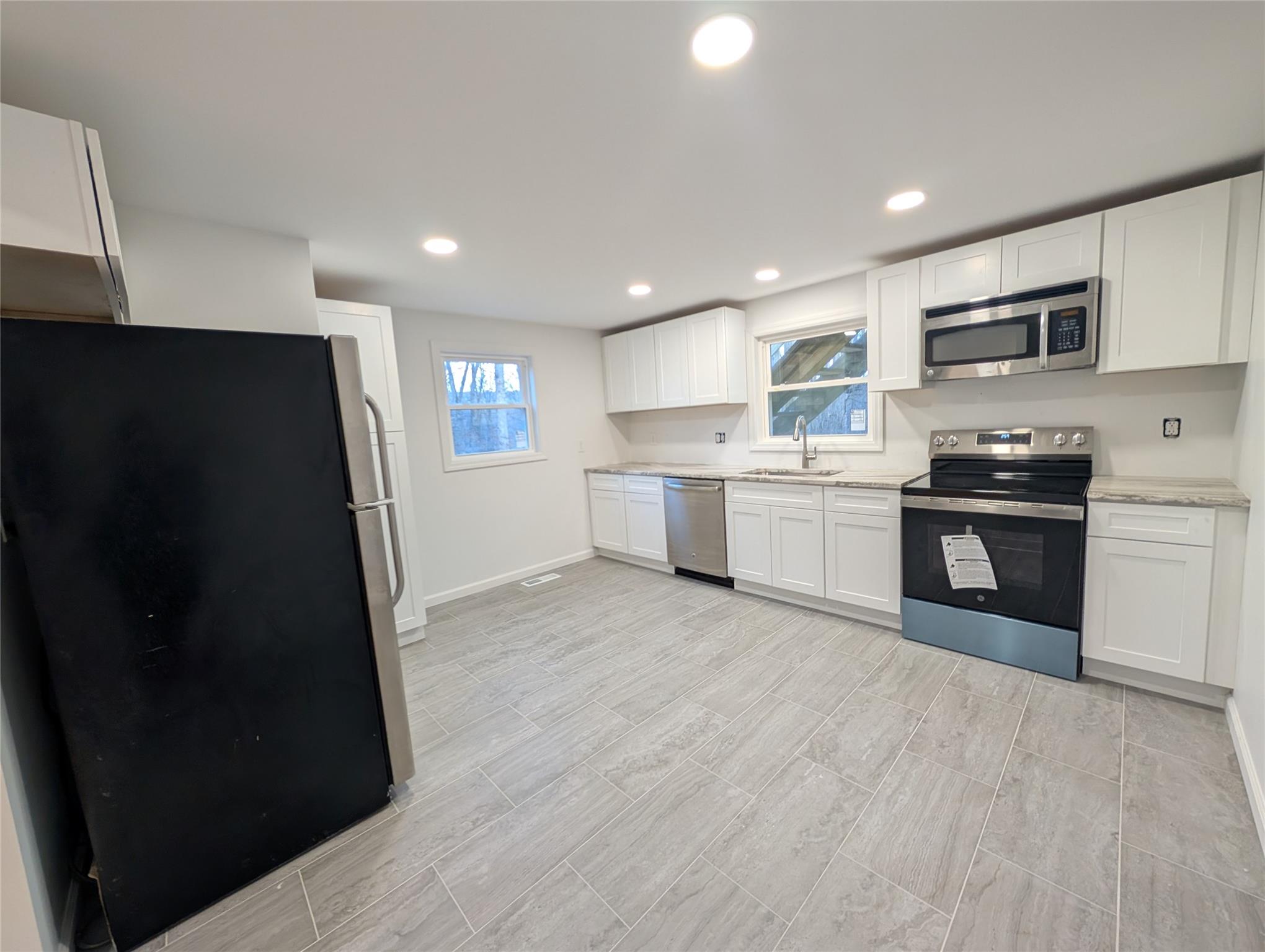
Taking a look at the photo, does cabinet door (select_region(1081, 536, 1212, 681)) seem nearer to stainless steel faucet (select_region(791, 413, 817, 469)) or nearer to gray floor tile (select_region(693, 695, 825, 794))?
gray floor tile (select_region(693, 695, 825, 794))

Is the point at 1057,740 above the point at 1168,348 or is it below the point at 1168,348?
below

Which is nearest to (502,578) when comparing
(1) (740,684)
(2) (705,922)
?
(1) (740,684)

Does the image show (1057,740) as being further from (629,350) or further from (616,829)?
(629,350)

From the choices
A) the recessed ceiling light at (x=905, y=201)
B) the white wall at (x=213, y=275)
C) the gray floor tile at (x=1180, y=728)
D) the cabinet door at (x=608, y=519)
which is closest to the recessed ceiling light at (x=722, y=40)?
the recessed ceiling light at (x=905, y=201)

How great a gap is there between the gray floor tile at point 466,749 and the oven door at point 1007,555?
224cm

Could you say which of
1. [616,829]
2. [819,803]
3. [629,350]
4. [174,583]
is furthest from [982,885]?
[629,350]

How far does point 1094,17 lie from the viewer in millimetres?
1243

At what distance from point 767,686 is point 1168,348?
95.3 inches

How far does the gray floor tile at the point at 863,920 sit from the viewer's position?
128 cm

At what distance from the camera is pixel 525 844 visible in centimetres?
166

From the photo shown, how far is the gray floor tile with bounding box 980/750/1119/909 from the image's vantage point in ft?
4.70

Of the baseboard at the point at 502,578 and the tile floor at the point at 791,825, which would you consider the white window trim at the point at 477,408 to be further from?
the tile floor at the point at 791,825

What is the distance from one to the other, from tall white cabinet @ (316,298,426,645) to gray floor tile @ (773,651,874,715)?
2227mm

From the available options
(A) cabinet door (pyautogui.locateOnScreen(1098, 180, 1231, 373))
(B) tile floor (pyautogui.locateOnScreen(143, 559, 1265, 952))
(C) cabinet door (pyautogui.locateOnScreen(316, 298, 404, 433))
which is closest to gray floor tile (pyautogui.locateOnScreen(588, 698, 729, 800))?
(B) tile floor (pyautogui.locateOnScreen(143, 559, 1265, 952))
